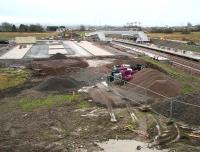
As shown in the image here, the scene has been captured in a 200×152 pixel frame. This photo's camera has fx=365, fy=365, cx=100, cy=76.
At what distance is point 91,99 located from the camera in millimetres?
24969

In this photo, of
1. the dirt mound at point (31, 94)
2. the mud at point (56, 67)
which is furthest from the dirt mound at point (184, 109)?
the mud at point (56, 67)

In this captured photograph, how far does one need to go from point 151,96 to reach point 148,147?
8.75 m

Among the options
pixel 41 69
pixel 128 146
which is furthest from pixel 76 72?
pixel 128 146

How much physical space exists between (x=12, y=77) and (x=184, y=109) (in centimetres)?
1984

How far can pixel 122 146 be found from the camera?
16.9m

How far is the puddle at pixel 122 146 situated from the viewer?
648 inches

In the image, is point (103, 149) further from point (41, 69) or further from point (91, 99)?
point (41, 69)

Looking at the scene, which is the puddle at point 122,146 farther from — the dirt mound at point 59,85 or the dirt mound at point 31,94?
the dirt mound at point 59,85

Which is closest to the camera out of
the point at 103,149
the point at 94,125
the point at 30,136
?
the point at 103,149

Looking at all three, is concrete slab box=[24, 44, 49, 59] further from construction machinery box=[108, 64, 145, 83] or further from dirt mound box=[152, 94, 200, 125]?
dirt mound box=[152, 94, 200, 125]

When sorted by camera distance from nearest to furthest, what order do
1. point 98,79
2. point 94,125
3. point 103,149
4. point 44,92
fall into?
point 103,149 < point 94,125 < point 44,92 < point 98,79

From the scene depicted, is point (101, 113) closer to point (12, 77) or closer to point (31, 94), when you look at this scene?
point (31, 94)

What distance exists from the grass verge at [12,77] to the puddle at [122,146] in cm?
1578

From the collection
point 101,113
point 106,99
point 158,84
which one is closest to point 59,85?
point 106,99
